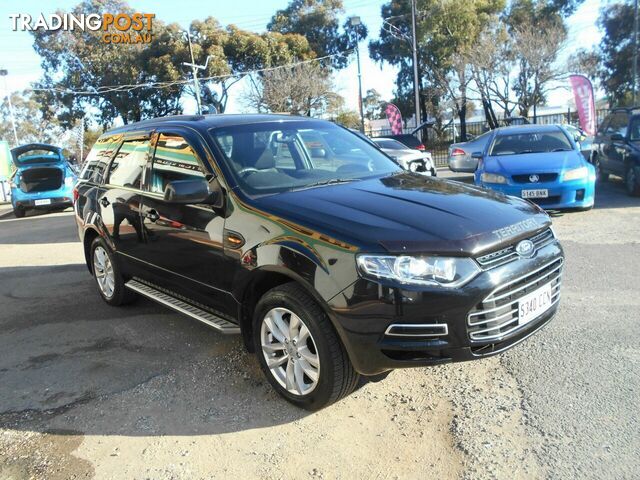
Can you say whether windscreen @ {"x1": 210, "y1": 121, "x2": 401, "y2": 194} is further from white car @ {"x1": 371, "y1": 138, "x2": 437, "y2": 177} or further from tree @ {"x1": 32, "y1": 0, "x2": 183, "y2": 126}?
tree @ {"x1": 32, "y1": 0, "x2": 183, "y2": 126}

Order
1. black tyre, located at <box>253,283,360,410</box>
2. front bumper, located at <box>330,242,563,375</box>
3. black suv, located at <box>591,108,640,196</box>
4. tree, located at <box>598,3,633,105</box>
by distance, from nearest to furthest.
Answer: front bumper, located at <box>330,242,563,375</box> < black tyre, located at <box>253,283,360,410</box> < black suv, located at <box>591,108,640,196</box> < tree, located at <box>598,3,633,105</box>

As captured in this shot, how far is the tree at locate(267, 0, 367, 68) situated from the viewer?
132ft

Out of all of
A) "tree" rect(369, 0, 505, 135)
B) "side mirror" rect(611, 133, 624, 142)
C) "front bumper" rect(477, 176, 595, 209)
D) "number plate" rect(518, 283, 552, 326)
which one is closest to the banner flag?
"tree" rect(369, 0, 505, 135)

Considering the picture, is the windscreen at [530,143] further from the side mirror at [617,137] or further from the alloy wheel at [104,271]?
the alloy wheel at [104,271]

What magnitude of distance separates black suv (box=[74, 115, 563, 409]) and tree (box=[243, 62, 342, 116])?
31.7m

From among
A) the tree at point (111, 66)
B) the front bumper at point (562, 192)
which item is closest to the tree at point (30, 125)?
the tree at point (111, 66)

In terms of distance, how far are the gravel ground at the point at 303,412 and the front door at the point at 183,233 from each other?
0.55m

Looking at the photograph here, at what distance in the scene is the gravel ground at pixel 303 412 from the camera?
104 inches

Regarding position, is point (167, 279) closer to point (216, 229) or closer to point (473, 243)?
point (216, 229)

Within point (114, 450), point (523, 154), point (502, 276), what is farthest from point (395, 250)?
point (523, 154)

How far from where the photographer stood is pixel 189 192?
3383 mm

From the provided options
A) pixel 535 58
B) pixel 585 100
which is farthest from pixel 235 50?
pixel 585 100

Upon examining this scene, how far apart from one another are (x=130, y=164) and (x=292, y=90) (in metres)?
32.3

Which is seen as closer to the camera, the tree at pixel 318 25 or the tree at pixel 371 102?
the tree at pixel 318 25
